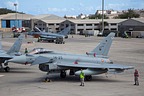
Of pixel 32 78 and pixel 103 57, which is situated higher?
pixel 103 57

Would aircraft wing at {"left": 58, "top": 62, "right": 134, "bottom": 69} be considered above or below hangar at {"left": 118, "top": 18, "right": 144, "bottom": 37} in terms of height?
below

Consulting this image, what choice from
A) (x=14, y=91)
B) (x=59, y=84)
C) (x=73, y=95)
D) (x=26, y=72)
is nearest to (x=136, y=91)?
(x=73, y=95)

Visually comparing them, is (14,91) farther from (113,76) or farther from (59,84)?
(113,76)

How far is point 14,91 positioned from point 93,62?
29.2ft

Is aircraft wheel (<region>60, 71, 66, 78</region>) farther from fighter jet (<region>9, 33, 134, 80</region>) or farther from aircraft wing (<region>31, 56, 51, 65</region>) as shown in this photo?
aircraft wing (<region>31, 56, 51, 65</region>)

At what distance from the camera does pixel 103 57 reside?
103ft

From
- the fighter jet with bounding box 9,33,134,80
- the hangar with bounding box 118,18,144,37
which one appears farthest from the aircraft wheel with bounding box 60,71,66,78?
the hangar with bounding box 118,18,144,37

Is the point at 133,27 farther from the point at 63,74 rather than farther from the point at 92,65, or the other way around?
the point at 92,65

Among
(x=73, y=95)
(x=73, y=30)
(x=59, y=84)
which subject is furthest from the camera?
(x=73, y=30)

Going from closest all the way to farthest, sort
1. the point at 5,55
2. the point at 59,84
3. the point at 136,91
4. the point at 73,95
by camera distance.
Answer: the point at 73,95
the point at 136,91
the point at 59,84
the point at 5,55

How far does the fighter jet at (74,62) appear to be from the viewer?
2869 centimetres

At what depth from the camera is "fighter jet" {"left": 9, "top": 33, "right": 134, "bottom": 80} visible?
28.7m

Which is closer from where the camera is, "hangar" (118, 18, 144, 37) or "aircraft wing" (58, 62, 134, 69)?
"aircraft wing" (58, 62, 134, 69)

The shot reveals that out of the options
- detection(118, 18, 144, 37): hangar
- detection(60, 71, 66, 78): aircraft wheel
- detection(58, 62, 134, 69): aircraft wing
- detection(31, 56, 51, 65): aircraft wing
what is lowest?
→ detection(60, 71, 66, 78): aircraft wheel
